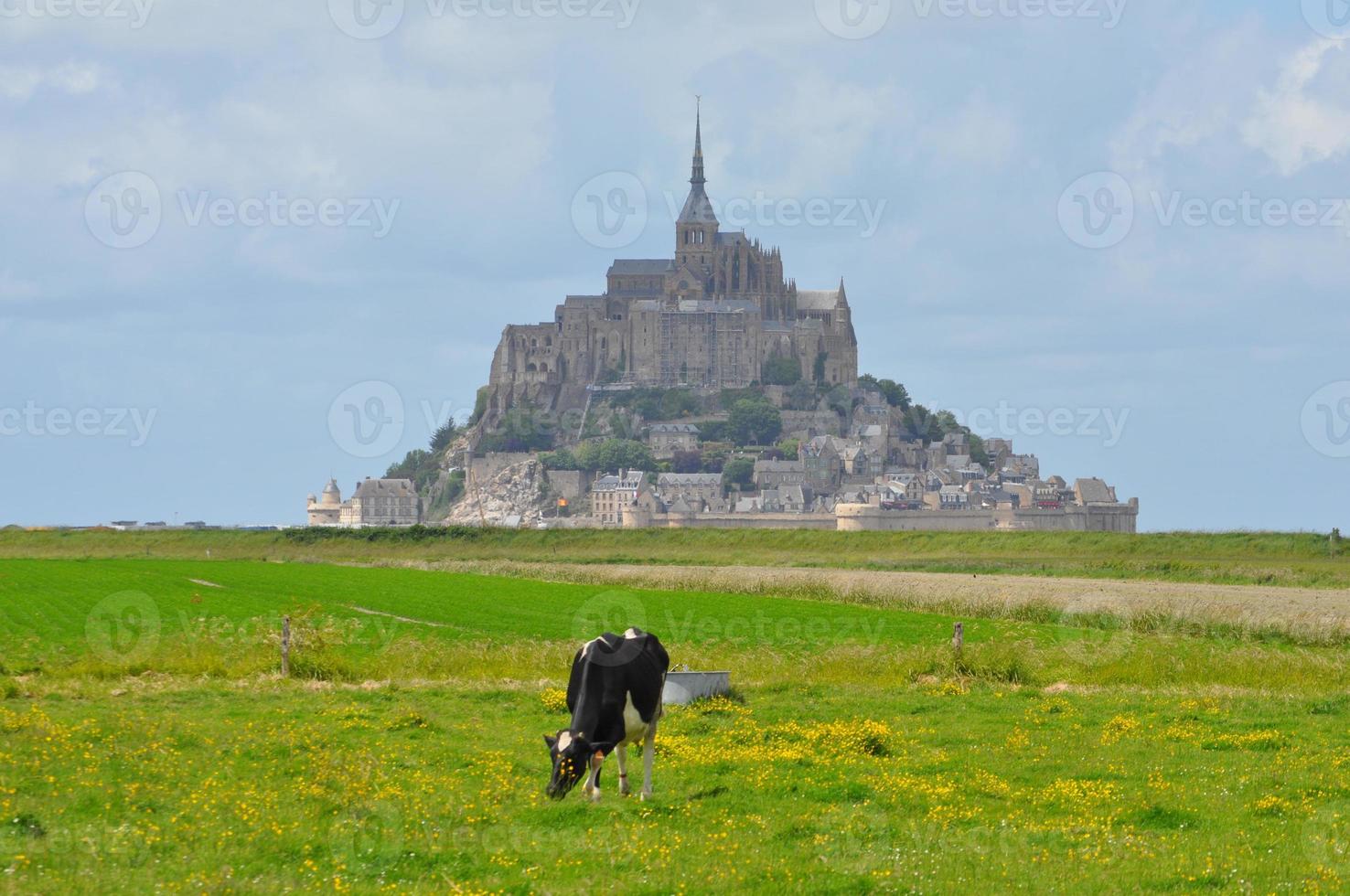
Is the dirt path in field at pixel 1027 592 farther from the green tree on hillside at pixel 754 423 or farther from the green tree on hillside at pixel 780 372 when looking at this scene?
the green tree on hillside at pixel 780 372

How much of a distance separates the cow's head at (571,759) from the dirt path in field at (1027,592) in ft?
69.2

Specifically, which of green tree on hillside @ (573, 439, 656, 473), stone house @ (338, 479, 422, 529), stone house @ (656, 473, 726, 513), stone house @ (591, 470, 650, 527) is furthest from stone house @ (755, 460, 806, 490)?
stone house @ (338, 479, 422, 529)

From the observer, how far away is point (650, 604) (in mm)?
39000

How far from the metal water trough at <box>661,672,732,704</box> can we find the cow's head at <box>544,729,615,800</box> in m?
5.99

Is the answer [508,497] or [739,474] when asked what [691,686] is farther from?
[508,497]

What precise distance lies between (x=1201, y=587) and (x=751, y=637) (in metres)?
23.9

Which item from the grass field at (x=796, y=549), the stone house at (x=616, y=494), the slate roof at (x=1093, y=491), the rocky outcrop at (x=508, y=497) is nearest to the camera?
the grass field at (x=796, y=549)

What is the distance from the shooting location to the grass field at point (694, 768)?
1087cm

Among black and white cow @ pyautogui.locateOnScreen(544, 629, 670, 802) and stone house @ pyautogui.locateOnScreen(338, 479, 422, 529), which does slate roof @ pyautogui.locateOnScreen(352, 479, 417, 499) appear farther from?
black and white cow @ pyautogui.locateOnScreen(544, 629, 670, 802)

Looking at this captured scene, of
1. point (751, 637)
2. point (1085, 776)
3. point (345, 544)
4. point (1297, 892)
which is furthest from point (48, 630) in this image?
point (345, 544)

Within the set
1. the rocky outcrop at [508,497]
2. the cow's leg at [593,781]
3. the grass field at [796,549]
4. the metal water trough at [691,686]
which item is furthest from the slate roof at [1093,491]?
the cow's leg at [593,781]

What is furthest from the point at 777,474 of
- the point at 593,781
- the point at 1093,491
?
the point at 593,781

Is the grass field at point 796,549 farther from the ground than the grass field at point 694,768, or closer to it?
farther from the ground

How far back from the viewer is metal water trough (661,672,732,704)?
62.6 ft
